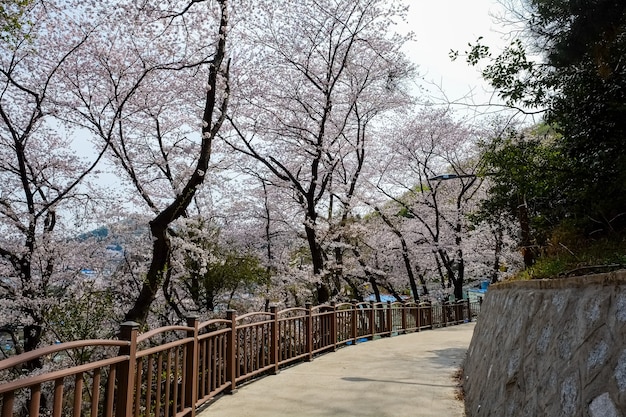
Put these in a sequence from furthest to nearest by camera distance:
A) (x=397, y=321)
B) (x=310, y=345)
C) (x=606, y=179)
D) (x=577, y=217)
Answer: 1. (x=397, y=321)
2. (x=310, y=345)
3. (x=577, y=217)
4. (x=606, y=179)

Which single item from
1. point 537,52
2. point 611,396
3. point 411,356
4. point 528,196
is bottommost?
point 411,356

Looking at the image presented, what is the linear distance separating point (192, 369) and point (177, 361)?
1.72 ft

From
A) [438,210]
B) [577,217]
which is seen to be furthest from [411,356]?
[438,210]

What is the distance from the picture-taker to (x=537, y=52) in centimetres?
597

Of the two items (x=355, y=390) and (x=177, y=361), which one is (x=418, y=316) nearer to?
(x=355, y=390)

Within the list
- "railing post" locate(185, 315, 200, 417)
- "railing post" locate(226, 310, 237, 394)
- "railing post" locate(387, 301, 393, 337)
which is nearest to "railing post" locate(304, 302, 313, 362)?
"railing post" locate(226, 310, 237, 394)

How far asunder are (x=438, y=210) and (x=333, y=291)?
24.2 ft

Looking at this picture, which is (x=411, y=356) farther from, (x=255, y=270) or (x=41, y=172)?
(x=41, y=172)

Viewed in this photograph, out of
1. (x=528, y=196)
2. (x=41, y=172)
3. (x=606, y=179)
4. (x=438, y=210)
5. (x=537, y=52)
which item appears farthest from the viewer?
(x=438, y=210)

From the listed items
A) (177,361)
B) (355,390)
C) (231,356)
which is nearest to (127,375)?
(177,361)

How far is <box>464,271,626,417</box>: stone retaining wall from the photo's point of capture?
201 cm

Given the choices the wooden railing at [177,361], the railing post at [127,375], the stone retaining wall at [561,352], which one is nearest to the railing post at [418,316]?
the wooden railing at [177,361]

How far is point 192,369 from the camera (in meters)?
4.39

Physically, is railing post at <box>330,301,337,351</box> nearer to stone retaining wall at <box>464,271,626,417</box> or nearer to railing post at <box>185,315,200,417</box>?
railing post at <box>185,315,200,417</box>
